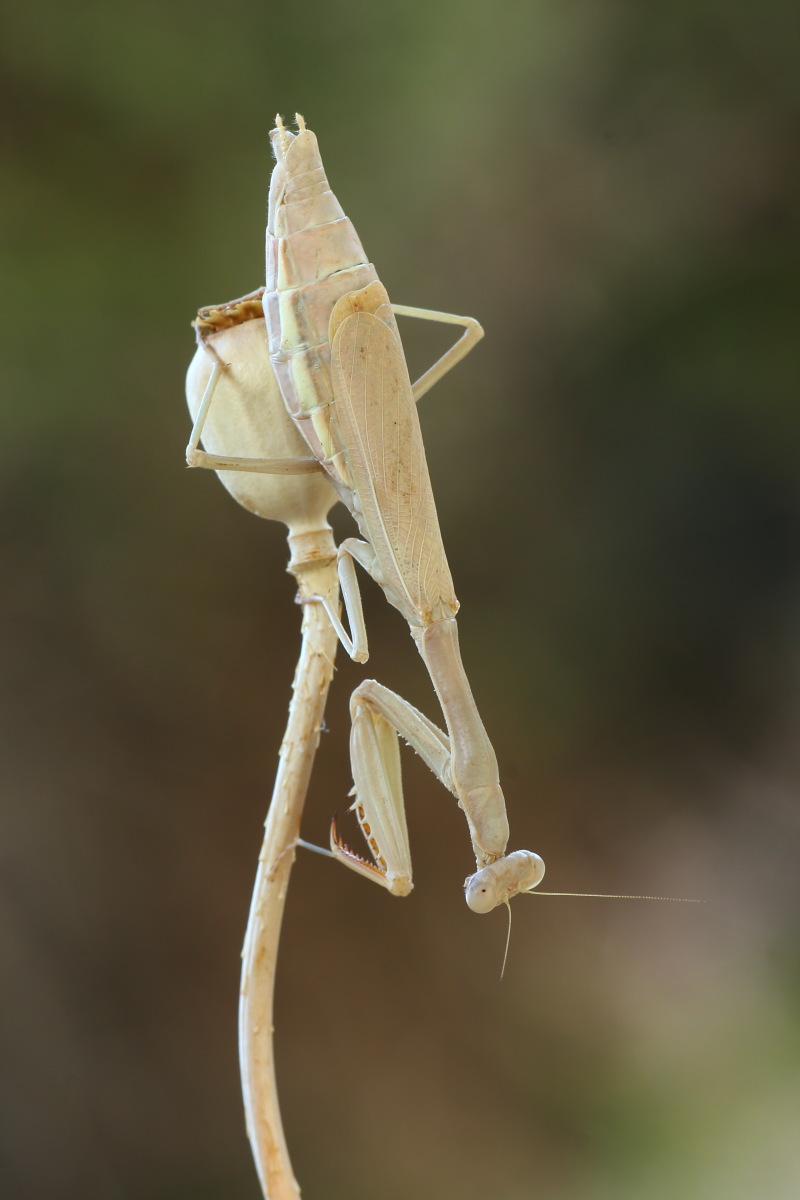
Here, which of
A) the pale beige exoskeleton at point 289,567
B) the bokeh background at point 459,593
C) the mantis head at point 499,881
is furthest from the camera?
the bokeh background at point 459,593

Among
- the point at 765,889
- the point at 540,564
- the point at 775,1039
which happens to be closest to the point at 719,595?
the point at 540,564

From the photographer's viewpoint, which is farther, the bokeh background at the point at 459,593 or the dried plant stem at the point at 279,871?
the bokeh background at the point at 459,593

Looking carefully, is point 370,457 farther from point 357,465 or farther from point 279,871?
point 279,871

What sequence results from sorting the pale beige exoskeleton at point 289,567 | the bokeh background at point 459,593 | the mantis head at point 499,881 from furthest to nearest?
the bokeh background at point 459,593 → the pale beige exoskeleton at point 289,567 → the mantis head at point 499,881

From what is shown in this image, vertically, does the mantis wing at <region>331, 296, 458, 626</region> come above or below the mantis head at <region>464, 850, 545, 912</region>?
above

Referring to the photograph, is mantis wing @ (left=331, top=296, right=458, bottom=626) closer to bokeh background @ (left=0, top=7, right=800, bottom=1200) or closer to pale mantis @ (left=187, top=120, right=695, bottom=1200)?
pale mantis @ (left=187, top=120, right=695, bottom=1200)

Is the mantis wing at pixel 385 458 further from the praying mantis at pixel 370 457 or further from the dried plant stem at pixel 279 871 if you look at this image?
the dried plant stem at pixel 279 871

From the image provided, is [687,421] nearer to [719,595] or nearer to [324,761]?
[719,595]

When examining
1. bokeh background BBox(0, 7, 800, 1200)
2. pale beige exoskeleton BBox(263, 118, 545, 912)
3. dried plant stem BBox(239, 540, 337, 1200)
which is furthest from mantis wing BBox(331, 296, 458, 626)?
bokeh background BBox(0, 7, 800, 1200)

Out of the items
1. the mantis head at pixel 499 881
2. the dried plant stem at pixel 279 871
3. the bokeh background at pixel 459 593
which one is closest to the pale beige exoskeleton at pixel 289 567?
the dried plant stem at pixel 279 871
